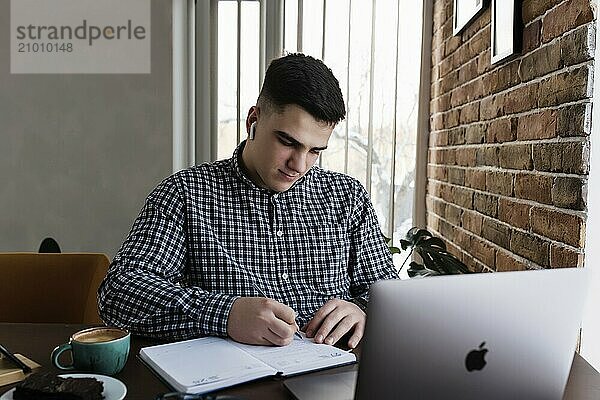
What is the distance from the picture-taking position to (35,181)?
297 cm

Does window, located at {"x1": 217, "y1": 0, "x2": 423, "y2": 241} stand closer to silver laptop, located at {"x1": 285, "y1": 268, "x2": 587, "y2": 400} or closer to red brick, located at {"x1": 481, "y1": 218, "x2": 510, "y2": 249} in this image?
red brick, located at {"x1": 481, "y1": 218, "x2": 510, "y2": 249}

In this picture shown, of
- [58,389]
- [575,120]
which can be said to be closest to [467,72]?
[575,120]

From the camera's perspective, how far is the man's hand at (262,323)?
1.22 m

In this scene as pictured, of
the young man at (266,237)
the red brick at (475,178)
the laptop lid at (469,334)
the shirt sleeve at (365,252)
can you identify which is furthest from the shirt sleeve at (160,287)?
the red brick at (475,178)

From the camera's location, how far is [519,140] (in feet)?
6.07

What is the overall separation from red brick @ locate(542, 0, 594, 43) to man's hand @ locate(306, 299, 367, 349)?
30.6 inches

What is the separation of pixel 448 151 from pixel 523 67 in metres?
0.97

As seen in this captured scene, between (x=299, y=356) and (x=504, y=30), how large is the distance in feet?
3.96

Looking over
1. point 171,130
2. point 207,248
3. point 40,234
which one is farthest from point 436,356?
point 40,234

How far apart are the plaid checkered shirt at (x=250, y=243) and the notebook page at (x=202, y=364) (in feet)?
0.68

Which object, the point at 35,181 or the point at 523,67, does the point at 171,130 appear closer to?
the point at 35,181

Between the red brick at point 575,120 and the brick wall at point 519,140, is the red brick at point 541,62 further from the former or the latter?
the red brick at point 575,120

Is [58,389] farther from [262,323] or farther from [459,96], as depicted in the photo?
[459,96]

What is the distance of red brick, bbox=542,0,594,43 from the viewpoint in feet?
4.72
